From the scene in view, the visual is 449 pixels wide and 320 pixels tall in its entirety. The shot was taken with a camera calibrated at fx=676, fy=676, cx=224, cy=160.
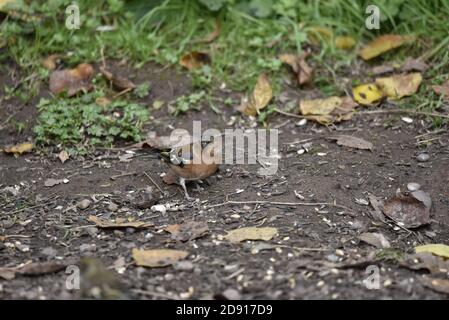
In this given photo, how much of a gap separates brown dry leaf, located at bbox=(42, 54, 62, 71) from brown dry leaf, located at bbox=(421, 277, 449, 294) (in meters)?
2.97

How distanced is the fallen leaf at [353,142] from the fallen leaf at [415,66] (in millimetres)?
841

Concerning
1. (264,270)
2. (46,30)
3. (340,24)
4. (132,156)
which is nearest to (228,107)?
(132,156)

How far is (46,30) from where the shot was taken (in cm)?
486

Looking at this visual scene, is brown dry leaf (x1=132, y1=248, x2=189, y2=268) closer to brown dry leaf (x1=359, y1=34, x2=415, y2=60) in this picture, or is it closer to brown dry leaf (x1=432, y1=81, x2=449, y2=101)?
brown dry leaf (x1=432, y1=81, x2=449, y2=101)

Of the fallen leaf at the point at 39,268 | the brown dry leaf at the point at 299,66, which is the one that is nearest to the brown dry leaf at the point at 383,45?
the brown dry leaf at the point at 299,66

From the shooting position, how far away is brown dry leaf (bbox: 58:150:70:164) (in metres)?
4.00

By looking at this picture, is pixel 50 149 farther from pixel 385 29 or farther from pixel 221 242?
pixel 385 29

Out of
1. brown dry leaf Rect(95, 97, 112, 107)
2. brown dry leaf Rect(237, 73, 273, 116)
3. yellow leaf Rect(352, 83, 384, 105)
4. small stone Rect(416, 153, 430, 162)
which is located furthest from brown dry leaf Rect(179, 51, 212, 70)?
small stone Rect(416, 153, 430, 162)

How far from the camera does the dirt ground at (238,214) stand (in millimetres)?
2811

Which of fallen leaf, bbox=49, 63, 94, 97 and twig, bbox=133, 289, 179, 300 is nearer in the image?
twig, bbox=133, 289, 179, 300

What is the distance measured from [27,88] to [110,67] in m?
0.58

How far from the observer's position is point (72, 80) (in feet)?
15.0

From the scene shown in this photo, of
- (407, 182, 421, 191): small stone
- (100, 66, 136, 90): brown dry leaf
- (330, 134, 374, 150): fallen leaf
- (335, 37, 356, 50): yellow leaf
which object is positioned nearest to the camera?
(407, 182, 421, 191): small stone

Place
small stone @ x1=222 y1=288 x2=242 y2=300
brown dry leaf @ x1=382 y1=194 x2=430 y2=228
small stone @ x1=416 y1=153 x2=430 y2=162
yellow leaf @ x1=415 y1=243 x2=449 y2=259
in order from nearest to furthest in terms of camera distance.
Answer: small stone @ x1=222 y1=288 x2=242 y2=300
yellow leaf @ x1=415 y1=243 x2=449 y2=259
brown dry leaf @ x1=382 y1=194 x2=430 y2=228
small stone @ x1=416 y1=153 x2=430 y2=162
